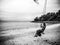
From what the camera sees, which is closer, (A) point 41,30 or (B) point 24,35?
(B) point 24,35

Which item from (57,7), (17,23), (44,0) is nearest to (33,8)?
(44,0)

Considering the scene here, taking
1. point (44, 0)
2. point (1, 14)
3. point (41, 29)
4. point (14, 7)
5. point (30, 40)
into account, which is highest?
point (44, 0)

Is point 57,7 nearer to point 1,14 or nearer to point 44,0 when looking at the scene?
point 44,0

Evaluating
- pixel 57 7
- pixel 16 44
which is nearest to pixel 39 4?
pixel 57 7

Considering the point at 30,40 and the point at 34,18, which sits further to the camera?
A: the point at 34,18

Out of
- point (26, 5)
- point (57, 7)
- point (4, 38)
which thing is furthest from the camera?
point (57, 7)

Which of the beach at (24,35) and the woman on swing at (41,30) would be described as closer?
the beach at (24,35)

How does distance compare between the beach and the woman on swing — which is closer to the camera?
the beach

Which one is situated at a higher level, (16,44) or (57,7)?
(57,7)

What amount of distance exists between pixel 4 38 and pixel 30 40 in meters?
0.44

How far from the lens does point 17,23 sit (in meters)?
1.36

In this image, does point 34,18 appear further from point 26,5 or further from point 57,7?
point 57,7

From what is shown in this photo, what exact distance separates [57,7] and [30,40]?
88cm

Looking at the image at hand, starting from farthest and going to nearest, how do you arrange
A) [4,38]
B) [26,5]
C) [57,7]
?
[57,7] → [26,5] → [4,38]
